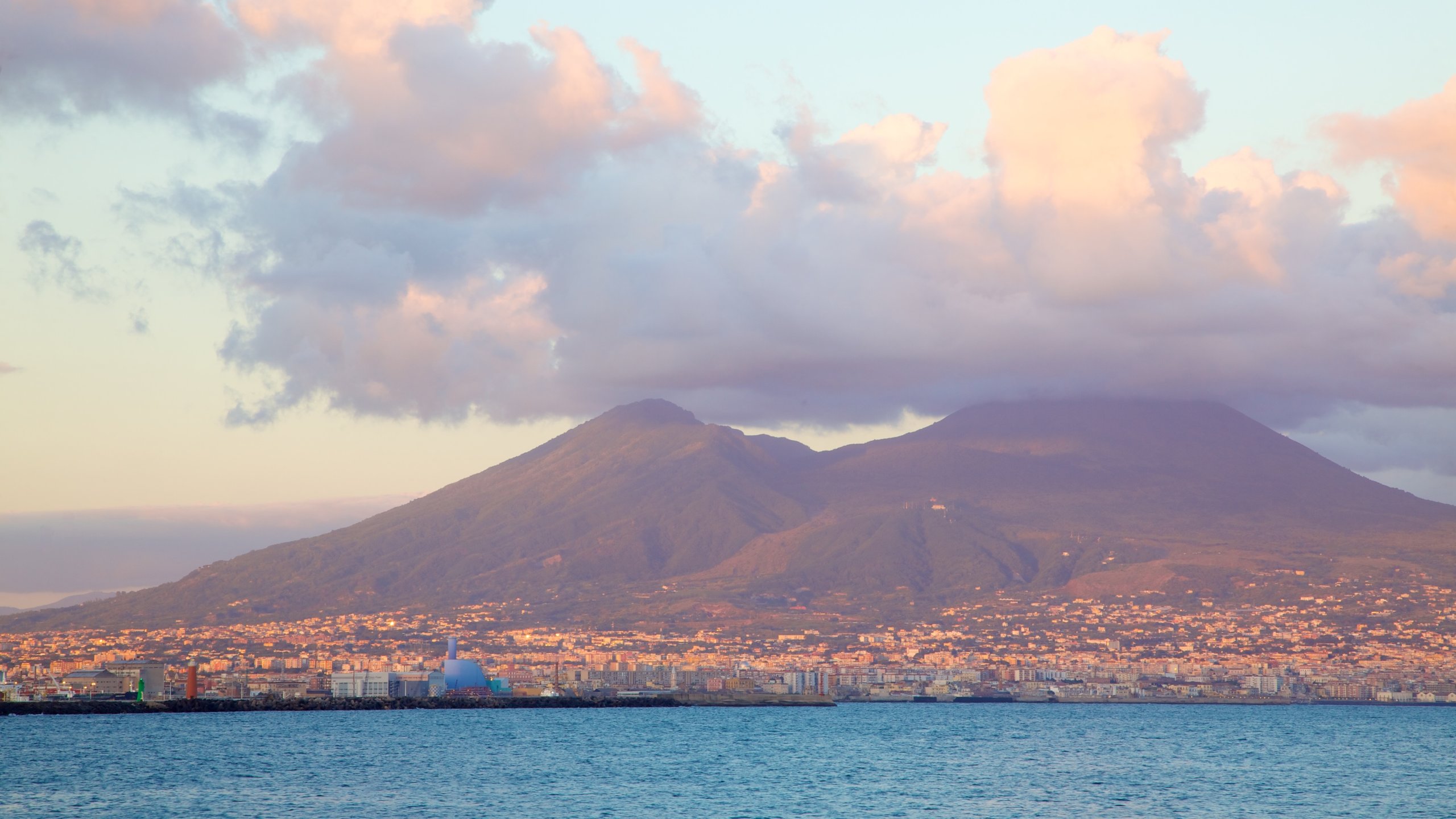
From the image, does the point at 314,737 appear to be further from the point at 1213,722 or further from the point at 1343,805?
the point at 1213,722

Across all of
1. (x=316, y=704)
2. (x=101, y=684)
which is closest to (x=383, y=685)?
(x=316, y=704)

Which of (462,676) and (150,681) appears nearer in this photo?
(150,681)

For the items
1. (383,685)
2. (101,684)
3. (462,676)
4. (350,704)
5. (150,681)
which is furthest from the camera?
(462,676)

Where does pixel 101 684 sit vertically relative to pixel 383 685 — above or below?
above

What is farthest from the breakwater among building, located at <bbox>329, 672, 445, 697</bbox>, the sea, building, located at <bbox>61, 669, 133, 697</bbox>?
building, located at <bbox>61, 669, 133, 697</bbox>

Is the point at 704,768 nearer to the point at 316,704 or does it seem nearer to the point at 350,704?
the point at 316,704
